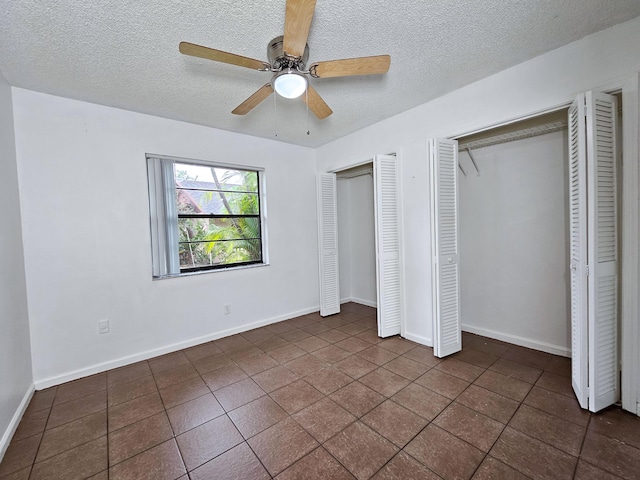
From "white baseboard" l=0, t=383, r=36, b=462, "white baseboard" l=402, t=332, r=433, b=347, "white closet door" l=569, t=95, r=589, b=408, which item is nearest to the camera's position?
"white baseboard" l=0, t=383, r=36, b=462

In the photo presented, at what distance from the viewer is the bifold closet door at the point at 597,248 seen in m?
1.71

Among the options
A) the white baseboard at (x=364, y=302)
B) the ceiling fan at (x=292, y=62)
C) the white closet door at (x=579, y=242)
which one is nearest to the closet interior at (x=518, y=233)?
the white closet door at (x=579, y=242)

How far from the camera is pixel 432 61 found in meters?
2.09

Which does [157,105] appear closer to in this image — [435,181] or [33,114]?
[33,114]

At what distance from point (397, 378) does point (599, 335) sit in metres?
1.37

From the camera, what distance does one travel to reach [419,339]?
116 inches

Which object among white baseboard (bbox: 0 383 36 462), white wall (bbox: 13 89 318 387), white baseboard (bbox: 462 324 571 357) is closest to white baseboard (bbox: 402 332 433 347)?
white baseboard (bbox: 462 324 571 357)

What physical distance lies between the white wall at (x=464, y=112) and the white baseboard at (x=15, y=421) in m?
3.18

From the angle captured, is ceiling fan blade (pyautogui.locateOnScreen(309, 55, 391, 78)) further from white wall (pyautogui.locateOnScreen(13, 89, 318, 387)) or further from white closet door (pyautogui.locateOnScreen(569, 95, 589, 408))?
white wall (pyautogui.locateOnScreen(13, 89, 318, 387))

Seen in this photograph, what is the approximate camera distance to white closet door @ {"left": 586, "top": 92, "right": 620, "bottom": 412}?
171 centimetres

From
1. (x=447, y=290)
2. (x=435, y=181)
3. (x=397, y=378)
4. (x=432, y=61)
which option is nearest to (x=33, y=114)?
(x=432, y=61)

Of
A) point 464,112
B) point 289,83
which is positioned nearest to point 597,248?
point 464,112

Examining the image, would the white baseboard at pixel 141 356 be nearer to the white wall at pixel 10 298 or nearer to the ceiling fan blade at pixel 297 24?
the white wall at pixel 10 298

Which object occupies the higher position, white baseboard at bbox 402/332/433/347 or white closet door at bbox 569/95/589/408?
white closet door at bbox 569/95/589/408
